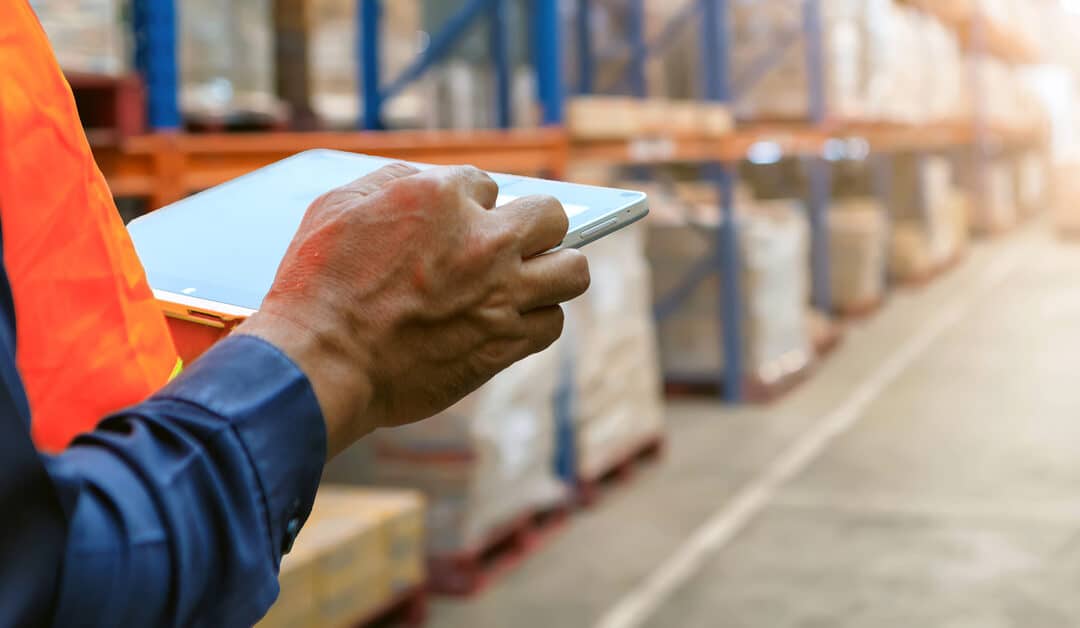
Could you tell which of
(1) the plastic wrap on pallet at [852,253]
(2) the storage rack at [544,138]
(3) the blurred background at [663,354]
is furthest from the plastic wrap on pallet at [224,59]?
(1) the plastic wrap on pallet at [852,253]

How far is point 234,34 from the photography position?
5594 millimetres

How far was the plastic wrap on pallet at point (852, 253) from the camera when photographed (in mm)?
10727

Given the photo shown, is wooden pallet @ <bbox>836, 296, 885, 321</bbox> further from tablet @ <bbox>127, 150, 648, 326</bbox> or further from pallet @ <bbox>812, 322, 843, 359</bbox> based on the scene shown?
tablet @ <bbox>127, 150, 648, 326</bbox>

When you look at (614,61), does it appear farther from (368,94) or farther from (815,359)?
(368,94)

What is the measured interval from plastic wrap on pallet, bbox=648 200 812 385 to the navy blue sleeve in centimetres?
665

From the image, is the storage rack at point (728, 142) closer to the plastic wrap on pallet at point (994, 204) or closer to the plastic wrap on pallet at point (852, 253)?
the plastic wrap on pallet at point (852, 253)

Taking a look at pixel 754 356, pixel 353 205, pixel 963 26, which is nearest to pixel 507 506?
pixel 754 356

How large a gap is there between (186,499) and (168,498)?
0.02 meters

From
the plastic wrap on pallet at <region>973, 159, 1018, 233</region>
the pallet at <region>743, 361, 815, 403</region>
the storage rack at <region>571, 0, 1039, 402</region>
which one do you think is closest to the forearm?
the storage rack at <region>571, 0, 1039, 402</region>

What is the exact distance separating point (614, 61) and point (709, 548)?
467cm

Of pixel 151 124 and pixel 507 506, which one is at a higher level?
pixel 151 124

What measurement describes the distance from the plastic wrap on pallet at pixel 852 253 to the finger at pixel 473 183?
9.85m

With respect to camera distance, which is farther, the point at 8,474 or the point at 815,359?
the point at 815,359

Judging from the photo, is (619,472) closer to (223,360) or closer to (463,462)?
(463,462)
